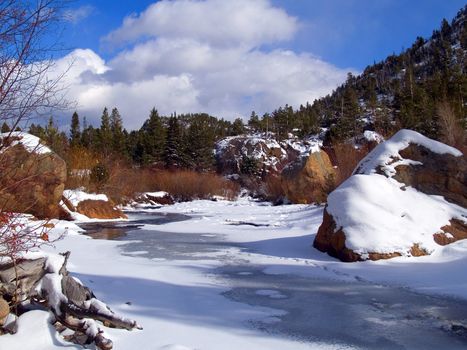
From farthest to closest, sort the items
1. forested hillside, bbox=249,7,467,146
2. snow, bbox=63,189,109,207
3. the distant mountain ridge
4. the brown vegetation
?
the distant mountain ridge → forested hillside, bbox=249,7,467,146 → the brown vegetation → snow, bbox=63,189,109,207

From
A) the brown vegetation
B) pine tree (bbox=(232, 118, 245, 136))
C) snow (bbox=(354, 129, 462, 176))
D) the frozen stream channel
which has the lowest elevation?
the frozen stream channel

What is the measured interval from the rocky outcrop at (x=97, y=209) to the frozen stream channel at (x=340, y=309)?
500 inches

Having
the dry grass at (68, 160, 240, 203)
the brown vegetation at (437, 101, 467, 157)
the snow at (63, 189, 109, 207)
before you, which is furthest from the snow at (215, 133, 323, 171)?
the snow at (63, 189, 109, 207)

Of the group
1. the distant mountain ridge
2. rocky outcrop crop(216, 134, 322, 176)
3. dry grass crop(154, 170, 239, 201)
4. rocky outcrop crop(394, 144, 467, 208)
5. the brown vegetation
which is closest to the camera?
rocky outcrop crop(394, 144, 467, 208)

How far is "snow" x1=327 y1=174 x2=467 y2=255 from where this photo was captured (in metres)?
9.92

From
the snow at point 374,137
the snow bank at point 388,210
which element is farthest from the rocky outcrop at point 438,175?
the snow at point 374,137

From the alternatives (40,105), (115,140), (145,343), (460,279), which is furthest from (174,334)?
(115,140)

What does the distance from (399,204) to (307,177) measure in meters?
19.7

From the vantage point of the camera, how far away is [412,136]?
12.9 meters

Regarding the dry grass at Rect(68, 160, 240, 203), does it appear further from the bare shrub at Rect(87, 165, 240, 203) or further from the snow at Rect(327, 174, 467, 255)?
the snow at Rect(327, 174, 467, 255)

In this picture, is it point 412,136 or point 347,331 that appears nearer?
point 347,331

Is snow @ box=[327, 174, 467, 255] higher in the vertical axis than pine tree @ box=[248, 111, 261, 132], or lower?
lower

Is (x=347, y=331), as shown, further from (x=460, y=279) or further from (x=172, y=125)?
(x=172, y=125)

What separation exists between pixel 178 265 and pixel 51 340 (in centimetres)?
500
